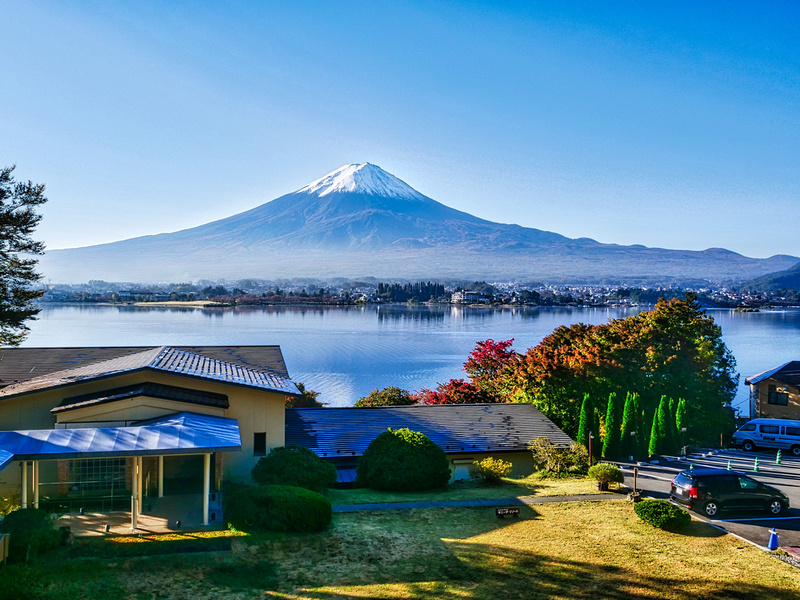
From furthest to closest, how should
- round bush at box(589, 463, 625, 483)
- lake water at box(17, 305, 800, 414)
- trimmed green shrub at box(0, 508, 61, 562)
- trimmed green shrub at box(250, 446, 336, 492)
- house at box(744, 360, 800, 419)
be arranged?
1. lake water at box(17, 305, 800, 414)
2. house at box(744, 360, 800, 419)
3. round bush at box(589, 463, 625, 483)
4. trimmed green shrub at box(250, 446, 336, 492)
5. trimmed green shrub at box(0, 508, 61, 562)

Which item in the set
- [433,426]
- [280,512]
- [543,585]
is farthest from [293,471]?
[433,426]

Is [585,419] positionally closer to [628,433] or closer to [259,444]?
[628,433]

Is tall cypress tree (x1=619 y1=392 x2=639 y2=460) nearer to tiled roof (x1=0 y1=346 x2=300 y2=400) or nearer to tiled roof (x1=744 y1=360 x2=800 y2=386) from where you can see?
tiled roof (x1=0 y1=346 x2=300 y2=400)

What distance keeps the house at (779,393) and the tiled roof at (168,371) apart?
1020 inches

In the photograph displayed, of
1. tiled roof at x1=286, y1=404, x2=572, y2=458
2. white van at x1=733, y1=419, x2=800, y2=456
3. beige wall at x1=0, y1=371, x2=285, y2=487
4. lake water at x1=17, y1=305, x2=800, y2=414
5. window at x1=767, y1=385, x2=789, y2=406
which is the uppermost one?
beige wall at x1=0, y1=371, x2=285, y2=487

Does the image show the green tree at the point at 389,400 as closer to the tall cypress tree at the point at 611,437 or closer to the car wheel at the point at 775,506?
the tall cypress tree at the point at 611,437

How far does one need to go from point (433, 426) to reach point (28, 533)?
1308 centimetres

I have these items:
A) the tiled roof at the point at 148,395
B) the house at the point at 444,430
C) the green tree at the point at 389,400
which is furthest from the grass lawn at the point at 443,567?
the green tree at the point at 389,400

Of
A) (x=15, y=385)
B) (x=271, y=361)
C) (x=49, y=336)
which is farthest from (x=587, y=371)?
(x=49, y=336)

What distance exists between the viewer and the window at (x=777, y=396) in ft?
106

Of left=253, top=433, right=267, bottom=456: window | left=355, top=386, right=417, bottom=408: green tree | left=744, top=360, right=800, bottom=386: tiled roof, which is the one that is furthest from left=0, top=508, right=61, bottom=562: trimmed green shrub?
left=744, top=360, right=800, bottom=386: tiled roof

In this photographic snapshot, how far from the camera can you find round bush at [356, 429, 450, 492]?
1587cm

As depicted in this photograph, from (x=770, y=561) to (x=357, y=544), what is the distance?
7.18 m

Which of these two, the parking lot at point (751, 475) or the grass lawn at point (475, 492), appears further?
the grass lawn at point (475, 492)
